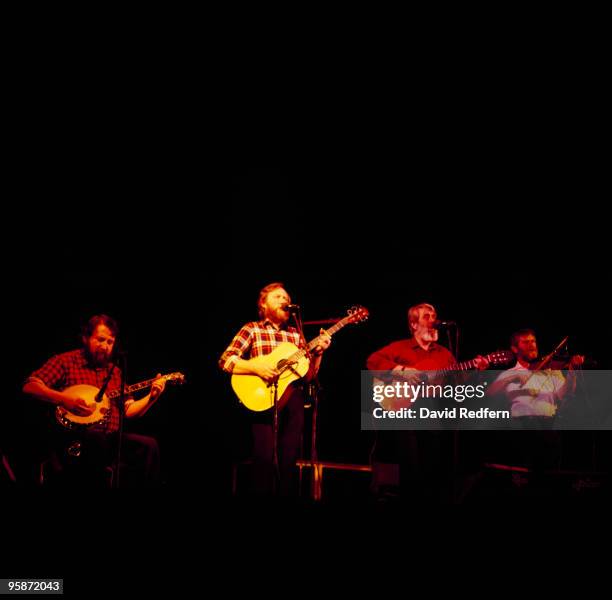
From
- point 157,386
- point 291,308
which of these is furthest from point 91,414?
point 291,308

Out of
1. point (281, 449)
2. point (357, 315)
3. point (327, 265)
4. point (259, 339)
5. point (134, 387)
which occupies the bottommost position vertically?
point (281, 449)

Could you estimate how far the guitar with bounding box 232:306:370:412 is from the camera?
4.78 meters

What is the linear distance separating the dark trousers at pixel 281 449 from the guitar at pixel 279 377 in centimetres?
9

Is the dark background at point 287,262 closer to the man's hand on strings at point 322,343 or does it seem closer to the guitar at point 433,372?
the guitar at point 433,372

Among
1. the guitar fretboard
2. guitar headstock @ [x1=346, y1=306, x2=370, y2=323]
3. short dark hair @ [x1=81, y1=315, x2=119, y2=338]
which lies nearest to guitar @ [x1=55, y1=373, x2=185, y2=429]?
the guitar fretboard

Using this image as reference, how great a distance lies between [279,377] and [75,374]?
1607 millimetres

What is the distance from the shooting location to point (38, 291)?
557 cm

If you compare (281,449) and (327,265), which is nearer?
(281,449)

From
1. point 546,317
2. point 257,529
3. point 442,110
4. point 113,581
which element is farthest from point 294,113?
point 113,581

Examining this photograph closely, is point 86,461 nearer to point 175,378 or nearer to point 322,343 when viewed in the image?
point 175,378

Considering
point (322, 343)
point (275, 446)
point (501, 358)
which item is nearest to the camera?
point (275, 446)

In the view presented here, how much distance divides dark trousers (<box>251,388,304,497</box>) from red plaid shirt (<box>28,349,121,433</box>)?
1.15 m

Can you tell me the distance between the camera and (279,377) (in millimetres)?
4789

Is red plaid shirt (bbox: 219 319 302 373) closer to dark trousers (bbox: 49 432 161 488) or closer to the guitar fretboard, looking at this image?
the guitar fretboard
